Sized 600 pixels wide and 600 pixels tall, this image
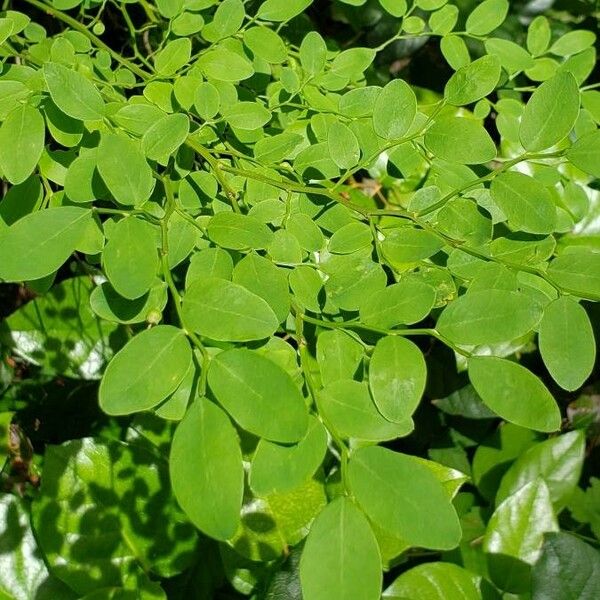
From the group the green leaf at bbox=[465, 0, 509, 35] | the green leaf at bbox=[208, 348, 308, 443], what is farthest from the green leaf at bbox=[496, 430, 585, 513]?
the green leaf at bbox=[208, 348, 308, 443]

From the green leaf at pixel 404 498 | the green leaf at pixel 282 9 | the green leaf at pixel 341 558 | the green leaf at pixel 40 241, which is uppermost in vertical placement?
the green leaf at pixel 282 9

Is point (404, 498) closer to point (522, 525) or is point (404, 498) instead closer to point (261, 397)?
point (261, 397)

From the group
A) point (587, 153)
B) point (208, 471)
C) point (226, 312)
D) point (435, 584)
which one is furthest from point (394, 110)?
point (435, 584)

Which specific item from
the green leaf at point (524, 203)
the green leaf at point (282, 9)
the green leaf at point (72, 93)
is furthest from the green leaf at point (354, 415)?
the green leaf at point (282, 9)

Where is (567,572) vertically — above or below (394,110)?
below

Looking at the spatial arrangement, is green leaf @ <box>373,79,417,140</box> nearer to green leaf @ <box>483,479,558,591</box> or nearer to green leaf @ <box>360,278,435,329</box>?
green leaf @ <box>360,278,435,329</box>

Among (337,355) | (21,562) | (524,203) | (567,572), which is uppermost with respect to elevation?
(524,203)

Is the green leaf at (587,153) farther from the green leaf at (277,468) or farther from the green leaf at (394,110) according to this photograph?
the green leaf at (277,468)
